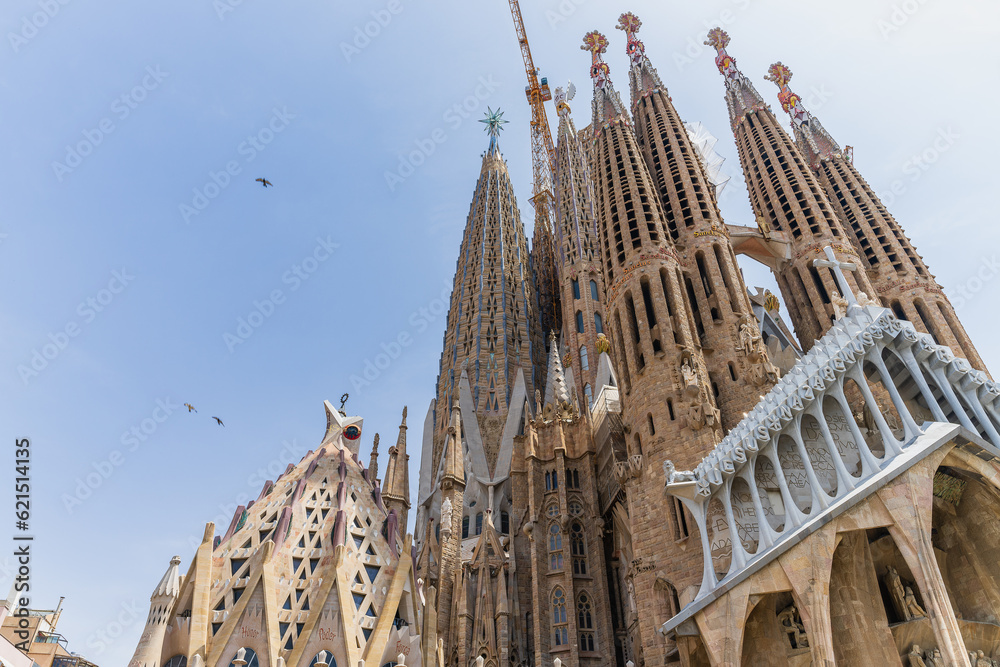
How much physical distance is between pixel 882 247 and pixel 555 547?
24.4 metres

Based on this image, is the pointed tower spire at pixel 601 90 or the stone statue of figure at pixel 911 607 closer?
the stone statue of figure at pixel 911 607

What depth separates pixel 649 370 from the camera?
27516mm

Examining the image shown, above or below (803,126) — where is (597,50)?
above

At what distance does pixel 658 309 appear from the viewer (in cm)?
2939

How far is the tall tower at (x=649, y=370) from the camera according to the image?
902 inches

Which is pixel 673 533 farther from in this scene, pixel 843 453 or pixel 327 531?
pixel 327 531

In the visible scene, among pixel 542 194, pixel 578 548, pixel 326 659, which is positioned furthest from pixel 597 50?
pixel 326 659

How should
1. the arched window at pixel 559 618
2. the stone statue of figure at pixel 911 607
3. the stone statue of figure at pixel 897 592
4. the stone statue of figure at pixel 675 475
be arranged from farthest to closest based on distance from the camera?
the arched window at pixel 559 618 → the stone statue of figure at pixel 675 475 → the stone statue of figure at pixel 897 592 → the stone statue of figure at pixel 911 607

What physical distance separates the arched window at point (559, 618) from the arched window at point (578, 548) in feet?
4.05

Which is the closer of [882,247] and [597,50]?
[882,247]

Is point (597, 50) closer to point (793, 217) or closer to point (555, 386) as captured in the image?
point (793, 217)

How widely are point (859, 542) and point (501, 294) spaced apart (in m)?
34.0

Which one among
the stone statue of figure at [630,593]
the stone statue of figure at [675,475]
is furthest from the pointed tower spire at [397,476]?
the stone statue of figure at [675,475]

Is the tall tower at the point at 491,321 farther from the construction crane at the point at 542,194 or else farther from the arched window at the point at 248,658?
the arched window at the point at 248,658
